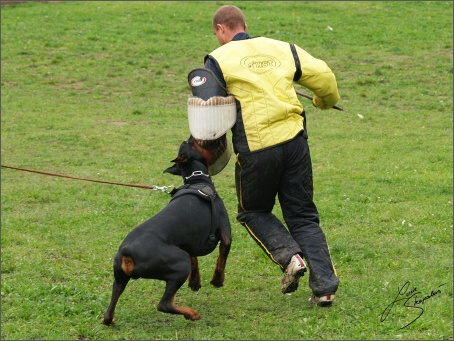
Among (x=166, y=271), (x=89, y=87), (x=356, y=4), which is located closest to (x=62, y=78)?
(x=89, y=87)

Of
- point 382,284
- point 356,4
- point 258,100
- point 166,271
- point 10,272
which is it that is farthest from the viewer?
point 356,4

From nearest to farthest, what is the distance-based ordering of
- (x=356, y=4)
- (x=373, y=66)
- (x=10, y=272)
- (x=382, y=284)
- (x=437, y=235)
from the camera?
(x=382, y=284), (x=10, y=272), (x=437, y=235), (x=373, y=66), (x=356, y=4)

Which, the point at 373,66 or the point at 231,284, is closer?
the point at 231,284

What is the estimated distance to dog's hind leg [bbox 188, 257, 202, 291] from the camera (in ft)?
17.7

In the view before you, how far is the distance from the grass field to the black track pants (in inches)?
11.6

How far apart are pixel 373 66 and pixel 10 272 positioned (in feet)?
36.3

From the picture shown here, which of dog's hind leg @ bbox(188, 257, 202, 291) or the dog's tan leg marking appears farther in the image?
dog's hind leg @ bbox(188, 257, 202, 291)

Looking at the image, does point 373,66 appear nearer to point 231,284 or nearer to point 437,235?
point 437,235

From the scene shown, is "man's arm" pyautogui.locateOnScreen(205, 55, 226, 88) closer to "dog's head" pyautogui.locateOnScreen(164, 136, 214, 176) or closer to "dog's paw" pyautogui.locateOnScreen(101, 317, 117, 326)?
"dog's head" pyautogui.locateOnScreen(164, 136, 214, 176)

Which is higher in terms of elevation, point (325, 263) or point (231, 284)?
point (325, 263)

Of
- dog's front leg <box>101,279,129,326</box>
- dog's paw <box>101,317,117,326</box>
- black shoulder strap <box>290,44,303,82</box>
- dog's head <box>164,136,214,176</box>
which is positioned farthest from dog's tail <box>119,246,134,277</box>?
black shoulder strap <box>290,44,303,82</box>

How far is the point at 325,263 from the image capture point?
17.4 ft

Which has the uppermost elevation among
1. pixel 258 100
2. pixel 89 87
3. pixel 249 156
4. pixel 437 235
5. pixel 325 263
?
pixel 258 100

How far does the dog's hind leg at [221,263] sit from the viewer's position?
527cm
